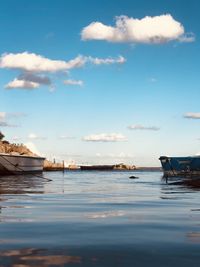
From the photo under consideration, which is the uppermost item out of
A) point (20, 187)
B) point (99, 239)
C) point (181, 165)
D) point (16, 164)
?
point (16, 164)

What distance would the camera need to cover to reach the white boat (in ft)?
197

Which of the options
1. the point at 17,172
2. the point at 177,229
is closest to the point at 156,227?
the point at 177,229

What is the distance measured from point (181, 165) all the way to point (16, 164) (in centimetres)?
2406

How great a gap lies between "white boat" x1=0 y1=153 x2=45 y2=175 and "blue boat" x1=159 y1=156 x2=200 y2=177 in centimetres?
2122

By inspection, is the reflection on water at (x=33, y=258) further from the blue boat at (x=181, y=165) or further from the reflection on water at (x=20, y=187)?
the blue boat at (x=181, y=165)

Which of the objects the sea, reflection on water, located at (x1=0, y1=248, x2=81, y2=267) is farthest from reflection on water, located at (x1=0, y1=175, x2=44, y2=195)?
reflection on water, located at (x1=0, y1=248, x2=81, y2=267)

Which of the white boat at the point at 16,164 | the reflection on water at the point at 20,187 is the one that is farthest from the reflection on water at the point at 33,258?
the white boat at the point at 16,164

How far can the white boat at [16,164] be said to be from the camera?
197 ft

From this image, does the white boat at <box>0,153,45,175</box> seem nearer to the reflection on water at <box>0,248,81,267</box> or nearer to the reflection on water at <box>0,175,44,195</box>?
the reflection on water at <box>0,175,44,195</box>

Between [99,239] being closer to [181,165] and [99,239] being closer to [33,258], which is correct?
[33,258]

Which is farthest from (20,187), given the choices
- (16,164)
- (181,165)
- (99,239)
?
(16,164)

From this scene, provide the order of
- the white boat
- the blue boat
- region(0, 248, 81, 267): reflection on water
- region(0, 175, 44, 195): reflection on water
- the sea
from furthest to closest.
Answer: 1. the white boat
2. the blue boat
3. region(0, 175, 44, 195): reflection on water
4. the sea
5. region(0, 248, 81, 267): reflection on water

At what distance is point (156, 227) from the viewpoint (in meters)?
8.67

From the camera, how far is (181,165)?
5931 centimetres
